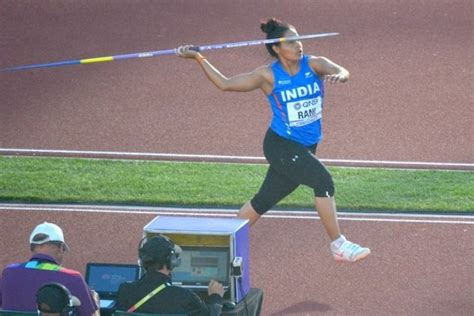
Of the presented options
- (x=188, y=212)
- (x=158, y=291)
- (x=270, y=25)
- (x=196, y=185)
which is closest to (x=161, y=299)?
(x=158, y=291)

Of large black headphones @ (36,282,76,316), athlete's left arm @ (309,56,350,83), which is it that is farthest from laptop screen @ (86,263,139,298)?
athlete's left arm @ (309,56,350,83)

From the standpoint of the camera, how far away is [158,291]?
7.09 m

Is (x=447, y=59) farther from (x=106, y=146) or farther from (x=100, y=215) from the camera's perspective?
(x=100, y=215)

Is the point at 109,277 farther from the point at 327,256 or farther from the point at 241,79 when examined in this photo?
the point at 327,256

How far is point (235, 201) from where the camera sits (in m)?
11.9

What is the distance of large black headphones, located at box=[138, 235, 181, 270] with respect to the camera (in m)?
7.11

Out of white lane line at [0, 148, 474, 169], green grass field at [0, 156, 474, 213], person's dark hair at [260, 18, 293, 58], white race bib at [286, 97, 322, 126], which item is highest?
person's dark hair at [260, 18, 293, 58]

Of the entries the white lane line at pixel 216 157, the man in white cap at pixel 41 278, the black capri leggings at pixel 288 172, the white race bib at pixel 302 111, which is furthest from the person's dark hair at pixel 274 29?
the white lane line at pixel 216 157

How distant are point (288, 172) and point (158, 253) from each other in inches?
82.4

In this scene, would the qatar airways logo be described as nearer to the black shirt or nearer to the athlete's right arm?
the athlete's right arm

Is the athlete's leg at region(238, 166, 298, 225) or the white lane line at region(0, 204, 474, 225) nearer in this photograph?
the athlete's leg at region(238, 166, 298, 225)

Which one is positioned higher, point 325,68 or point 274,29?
point 274,29

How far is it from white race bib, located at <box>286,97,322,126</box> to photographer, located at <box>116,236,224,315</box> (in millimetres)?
2036

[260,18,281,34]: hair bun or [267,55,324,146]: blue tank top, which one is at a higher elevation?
[260,18,281,34]: hair bun
